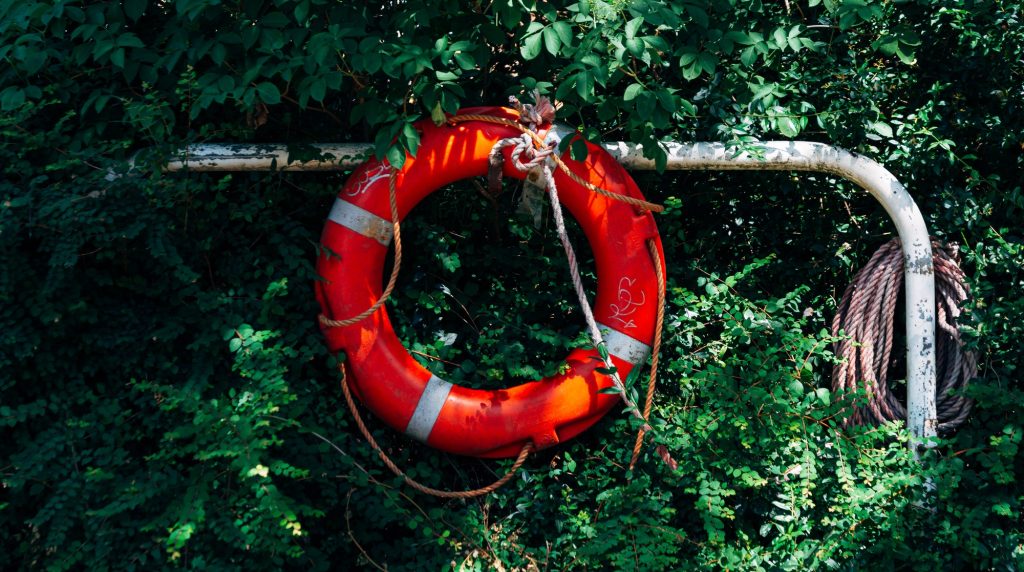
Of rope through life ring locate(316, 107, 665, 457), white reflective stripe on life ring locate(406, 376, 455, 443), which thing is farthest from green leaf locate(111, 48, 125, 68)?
white reflective stripe on life ring locate(406, 376, 455, 443)

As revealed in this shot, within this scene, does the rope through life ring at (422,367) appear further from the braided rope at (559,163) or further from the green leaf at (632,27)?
the green leaf at (632,27)

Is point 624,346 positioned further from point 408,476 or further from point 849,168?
point 849,168

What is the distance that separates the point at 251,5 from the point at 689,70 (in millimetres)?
1248

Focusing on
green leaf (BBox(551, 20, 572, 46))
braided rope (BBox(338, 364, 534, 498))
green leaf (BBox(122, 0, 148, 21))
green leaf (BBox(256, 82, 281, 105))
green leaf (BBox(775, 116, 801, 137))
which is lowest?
braided rope (BBox(338, 364, 534, 498))

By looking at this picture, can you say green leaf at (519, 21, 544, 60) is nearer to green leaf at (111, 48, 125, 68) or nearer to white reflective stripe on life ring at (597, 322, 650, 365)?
white reflective stripe on life ring at (597, 322, 650, 365)

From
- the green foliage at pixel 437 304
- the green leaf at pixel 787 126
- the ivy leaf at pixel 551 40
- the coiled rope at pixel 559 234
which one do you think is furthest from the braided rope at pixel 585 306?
the green leaf at pixel 787 126

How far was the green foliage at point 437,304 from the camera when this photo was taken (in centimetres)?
280

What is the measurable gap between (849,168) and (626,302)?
2.82 ft

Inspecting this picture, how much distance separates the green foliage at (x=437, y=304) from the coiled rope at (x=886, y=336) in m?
0.08

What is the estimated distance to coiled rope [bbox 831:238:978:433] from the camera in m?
3.27

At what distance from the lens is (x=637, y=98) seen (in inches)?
113

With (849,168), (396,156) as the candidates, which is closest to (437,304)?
(396,156)

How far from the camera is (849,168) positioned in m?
3.30

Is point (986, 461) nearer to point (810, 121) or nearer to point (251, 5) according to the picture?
point (810, 121)
